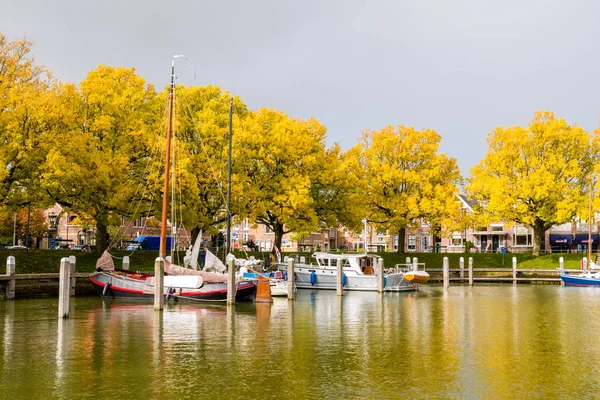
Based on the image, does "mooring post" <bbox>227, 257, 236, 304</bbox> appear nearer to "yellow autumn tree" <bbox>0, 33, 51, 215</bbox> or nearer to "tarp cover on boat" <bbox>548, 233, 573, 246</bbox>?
"yellow autumn tree" <bbox>0, 33, 51, 215</bbox>

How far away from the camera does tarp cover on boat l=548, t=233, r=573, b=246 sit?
111 m

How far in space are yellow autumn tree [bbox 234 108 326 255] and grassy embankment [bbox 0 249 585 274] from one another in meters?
5.17

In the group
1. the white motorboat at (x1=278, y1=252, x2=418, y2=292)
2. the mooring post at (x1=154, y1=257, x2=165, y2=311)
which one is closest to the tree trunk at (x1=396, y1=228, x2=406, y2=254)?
the white motorboat at (x1=278, y1=252, x2=418, y2=292)

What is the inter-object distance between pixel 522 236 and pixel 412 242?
1783 cm

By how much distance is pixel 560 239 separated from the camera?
111375mm

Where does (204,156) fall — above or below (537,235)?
above

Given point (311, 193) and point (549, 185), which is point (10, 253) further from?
point (549, 185)

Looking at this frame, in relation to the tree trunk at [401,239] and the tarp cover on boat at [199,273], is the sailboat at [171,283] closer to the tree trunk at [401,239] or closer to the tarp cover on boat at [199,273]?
the tarp cover on boat at [199,273]

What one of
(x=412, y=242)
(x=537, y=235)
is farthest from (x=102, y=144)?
(x=412, y=242)

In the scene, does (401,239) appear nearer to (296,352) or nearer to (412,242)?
(412,242)

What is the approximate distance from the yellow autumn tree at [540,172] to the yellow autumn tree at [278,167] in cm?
2303

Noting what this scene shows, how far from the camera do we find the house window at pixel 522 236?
365 feet

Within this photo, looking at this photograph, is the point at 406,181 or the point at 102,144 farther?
the point at 406,181

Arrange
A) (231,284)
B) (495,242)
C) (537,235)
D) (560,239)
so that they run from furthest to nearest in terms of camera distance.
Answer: (495,242)
(560,239)
(537,235)
(231,284)
